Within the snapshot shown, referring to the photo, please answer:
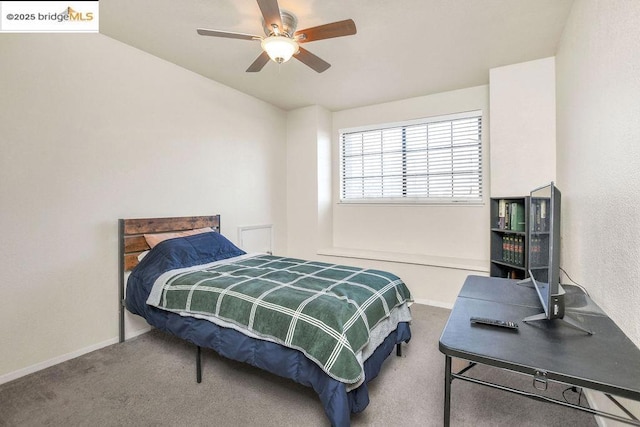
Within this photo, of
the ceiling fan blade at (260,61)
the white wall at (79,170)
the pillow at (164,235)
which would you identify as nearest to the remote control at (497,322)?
the ceiling fan blade at (260,61)

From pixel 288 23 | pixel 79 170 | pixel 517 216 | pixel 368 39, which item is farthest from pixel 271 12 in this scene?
pixel 517 216

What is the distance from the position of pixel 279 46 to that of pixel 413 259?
2.83m

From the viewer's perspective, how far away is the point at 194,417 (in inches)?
66.5

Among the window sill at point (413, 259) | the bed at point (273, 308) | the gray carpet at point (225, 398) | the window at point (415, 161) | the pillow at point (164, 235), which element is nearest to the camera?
the bed at point (273, 308)

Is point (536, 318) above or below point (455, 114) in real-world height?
below

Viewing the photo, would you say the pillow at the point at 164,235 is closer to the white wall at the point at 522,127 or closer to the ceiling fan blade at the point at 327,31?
the ceiling fan blade at the point at 327,31

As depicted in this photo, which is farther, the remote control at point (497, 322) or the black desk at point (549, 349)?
the remote control at point (497, 322)

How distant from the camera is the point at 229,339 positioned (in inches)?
71.3

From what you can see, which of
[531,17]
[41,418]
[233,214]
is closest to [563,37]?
[531,17]

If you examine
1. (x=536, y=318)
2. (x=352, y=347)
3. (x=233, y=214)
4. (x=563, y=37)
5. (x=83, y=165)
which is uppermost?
(x=563, y=37)

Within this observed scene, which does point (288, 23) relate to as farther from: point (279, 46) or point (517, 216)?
point (517, 216)

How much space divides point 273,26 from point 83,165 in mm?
1891

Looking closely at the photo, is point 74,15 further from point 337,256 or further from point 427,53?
point 337,256

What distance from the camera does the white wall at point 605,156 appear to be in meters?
1.25
